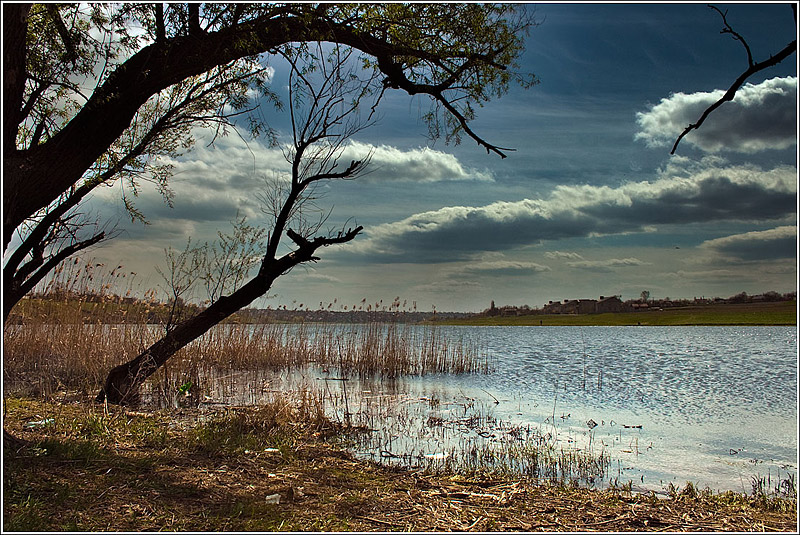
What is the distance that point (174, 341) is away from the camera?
7312 mm

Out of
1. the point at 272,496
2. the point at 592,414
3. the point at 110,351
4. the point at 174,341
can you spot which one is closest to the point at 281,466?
the point at 272,496

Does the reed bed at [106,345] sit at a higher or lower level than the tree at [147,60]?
lower

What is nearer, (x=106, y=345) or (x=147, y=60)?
(x=147, y=60)

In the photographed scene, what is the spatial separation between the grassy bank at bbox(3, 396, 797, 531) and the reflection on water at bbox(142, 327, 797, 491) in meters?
0.78

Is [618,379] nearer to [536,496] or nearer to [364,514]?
[536,496]

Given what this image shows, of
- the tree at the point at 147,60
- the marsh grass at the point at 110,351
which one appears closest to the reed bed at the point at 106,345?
the marsh grass at the point at 110,351

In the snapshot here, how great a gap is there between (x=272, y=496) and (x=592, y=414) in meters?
6.47

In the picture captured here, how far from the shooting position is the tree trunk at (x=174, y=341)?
22.8 feet

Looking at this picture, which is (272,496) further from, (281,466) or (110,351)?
(110,351)

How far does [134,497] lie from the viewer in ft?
12.7

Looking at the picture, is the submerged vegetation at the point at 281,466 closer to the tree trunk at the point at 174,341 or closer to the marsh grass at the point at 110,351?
the marsh grass at the point at 110,351

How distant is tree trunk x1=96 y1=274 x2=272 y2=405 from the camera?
22.8ft

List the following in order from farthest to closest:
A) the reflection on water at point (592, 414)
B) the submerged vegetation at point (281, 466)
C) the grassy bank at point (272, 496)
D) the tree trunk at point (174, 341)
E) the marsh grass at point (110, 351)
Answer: the marsh grass at point (110, 351) → the tree trunk at point (174, 341) → the reflection on water at point (592, 414) → the submerged vegetation at point (281, 466) → the grassy bank at point (272, 496)

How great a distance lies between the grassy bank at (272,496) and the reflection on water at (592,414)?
2.57 feet
